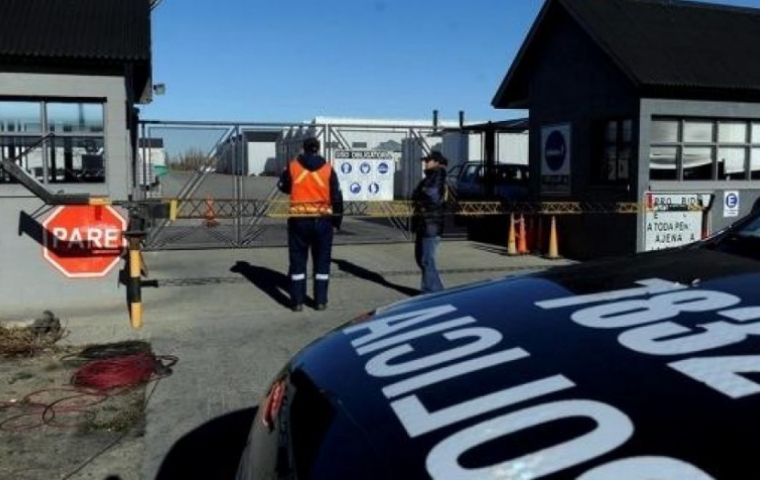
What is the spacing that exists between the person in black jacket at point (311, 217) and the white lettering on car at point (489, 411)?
21.9ft

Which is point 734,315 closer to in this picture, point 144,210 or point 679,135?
point 144,210

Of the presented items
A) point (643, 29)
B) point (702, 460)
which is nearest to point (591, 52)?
point (643, 29)

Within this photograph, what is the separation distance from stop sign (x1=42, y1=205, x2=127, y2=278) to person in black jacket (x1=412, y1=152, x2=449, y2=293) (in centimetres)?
344

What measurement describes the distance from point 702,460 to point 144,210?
7767 mm

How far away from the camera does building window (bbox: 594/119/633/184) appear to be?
45.6 feet

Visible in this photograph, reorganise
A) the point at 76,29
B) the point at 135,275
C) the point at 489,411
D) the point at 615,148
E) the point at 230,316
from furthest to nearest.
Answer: the point at 615,148, the point at 76,29, the point at 230,316, the point at 135,275, the point at 489,411

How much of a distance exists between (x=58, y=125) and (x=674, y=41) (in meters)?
10.5

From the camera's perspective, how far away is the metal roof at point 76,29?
9273 mm

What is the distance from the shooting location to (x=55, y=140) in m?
9.76

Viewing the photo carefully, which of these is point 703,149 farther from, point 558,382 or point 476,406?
point 476,406

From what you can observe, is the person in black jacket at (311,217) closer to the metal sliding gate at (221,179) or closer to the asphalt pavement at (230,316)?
the asphalt pavement at (230,316)

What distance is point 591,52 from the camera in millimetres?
14547

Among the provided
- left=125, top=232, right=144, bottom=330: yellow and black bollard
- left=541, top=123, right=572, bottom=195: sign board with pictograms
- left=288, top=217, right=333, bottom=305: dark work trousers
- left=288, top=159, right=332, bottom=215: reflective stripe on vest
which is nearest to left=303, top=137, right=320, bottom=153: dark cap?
left=288, top=159, right=332, bottom=215: reflective stripe on vest

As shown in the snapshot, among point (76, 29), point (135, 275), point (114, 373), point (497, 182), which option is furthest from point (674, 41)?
point (114, 373)
